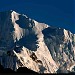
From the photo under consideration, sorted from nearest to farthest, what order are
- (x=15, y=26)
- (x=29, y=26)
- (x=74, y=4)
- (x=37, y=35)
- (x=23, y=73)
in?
(x=23, y=73), (x=74, y=4), (x=15, y=26), (x=29, y=26), (x=37, y=35)

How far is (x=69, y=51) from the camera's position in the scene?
8612cm

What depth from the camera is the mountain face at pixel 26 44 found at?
45.2 feet

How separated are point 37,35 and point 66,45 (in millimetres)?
11000

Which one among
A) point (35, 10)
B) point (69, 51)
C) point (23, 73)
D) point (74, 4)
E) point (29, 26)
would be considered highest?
point (29, 26)

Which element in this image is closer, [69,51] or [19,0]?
[19,0]

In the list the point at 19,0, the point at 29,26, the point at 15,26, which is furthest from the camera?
the point at 29,26

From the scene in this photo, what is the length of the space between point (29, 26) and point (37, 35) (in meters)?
10.00

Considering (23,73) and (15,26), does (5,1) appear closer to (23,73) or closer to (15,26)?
(23,73)

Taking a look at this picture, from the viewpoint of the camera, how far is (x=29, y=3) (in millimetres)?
5023

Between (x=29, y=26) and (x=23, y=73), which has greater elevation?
(x=29, y=26)

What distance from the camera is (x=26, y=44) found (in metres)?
64.1

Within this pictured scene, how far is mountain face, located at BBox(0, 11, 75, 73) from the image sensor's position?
45.2 feet

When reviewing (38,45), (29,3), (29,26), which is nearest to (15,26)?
(29,26)

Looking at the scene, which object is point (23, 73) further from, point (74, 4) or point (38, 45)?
point (38, 45)
